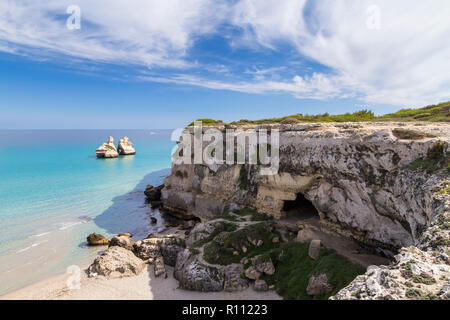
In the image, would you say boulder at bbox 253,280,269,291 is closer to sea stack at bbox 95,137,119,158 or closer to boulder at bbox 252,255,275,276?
boulder at bbox 252,255,275,276

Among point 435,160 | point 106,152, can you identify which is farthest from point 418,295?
point 106,152

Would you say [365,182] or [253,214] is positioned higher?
[365,182]

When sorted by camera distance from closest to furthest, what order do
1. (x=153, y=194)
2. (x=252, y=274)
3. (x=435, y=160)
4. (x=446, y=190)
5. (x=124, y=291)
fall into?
1. (x=446, y=190)
2. (x=435, y=160)
3. (x=252, y=274)
4. (x=124, y=291)
5. (x=153, y=194)

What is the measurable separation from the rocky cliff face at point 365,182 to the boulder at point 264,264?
573cm

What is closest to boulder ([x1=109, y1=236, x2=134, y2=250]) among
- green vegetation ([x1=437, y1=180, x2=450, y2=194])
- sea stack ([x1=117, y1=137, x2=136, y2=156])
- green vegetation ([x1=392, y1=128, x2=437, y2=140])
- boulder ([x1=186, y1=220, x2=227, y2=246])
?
boulder ([x1=186, y1=220, x2=227, y2=246])

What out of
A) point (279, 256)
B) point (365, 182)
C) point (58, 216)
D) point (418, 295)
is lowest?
point (58, 216)

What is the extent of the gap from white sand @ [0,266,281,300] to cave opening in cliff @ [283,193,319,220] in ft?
29.7

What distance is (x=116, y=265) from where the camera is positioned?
1928cm

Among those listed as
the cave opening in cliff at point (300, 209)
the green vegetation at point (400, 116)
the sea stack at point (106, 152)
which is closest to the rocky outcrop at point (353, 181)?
the cave opening in cliff at point (300, 209)

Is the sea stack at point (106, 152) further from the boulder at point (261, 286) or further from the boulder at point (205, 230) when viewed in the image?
the boulder at point (261, 286)

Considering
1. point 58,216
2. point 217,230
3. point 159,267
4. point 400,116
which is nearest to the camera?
point 159,267

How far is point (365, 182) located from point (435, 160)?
3977mm

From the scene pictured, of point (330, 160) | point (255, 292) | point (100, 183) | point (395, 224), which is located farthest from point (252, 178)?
point (100, 183)

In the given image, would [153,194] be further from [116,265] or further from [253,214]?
[253,214]
